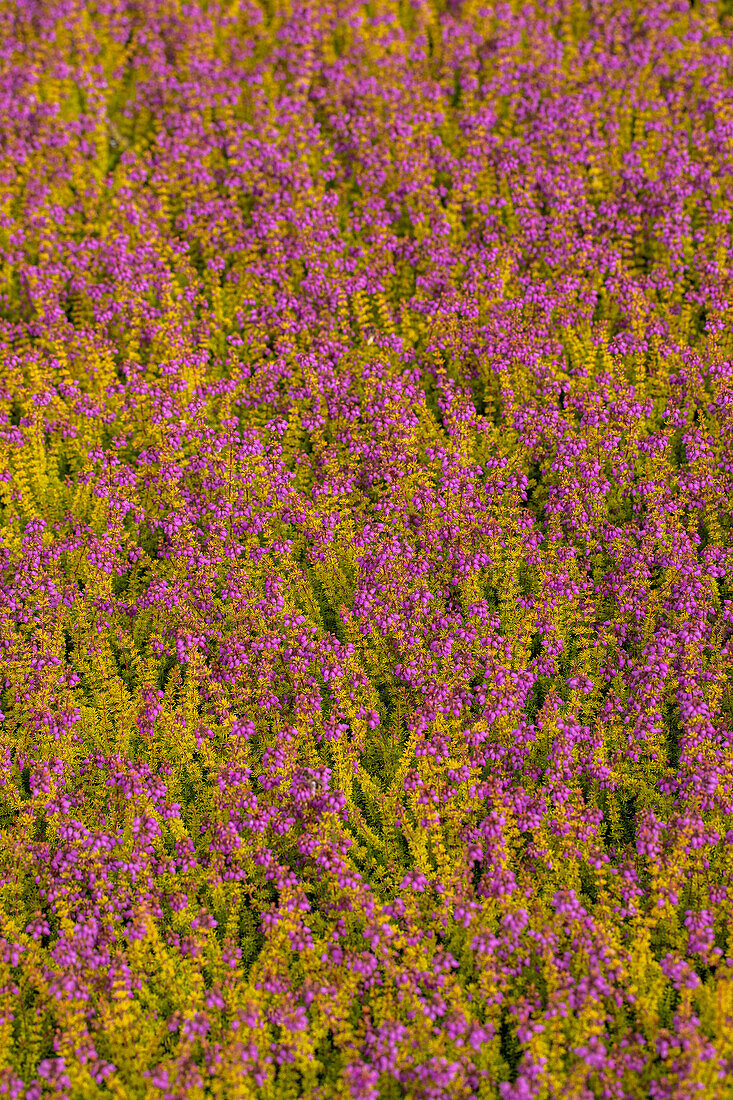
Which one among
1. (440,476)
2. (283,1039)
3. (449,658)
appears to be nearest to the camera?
(283,1039)

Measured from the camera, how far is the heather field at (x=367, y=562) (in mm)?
7586

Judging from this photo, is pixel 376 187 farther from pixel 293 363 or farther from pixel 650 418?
pixel 650 418

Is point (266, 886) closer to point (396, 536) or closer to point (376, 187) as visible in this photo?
point (396, 536)

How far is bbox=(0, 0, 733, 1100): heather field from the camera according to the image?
299 inches

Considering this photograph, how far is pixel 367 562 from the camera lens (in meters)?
9.88

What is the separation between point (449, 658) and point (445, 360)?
14.3ft

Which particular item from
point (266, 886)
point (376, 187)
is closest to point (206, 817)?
point (266, 886)

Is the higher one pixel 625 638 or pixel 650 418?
pixel 650 418

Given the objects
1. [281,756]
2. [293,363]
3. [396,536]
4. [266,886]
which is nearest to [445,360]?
[293,363]

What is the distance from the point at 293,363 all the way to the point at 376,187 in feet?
11.6

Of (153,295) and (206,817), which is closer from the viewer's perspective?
(206,817)

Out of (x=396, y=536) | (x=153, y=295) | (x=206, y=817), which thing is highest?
(x=153, y=295)

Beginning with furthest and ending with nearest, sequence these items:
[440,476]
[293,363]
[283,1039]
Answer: [293,363] < [440,476] < [283,1039]

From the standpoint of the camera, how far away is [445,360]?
1212 centimetres
